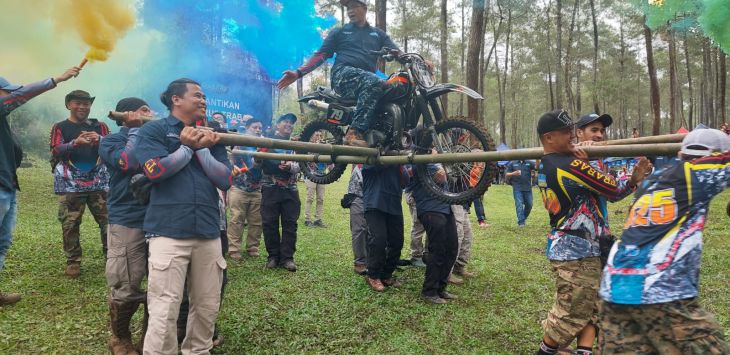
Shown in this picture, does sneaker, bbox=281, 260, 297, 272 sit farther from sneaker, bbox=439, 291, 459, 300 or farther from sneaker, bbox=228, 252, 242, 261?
sneaker, bbox=439, 291, 459, 300

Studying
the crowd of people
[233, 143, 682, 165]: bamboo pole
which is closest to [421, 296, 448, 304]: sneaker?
the crowd of people

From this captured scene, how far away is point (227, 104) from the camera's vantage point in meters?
15.9

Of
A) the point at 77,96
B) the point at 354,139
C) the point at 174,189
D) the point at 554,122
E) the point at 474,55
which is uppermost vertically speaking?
the point at 474,55

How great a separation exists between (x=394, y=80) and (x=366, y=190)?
1.46 metres

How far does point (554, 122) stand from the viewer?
10.7ft

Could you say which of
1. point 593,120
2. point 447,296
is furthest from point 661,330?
point 447,296

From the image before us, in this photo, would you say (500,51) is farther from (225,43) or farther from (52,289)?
(52,289)

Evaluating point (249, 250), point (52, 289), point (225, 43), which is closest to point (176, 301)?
point (52, 289)

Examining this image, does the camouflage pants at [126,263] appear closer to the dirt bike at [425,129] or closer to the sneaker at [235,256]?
the dirt bike at [425,129]

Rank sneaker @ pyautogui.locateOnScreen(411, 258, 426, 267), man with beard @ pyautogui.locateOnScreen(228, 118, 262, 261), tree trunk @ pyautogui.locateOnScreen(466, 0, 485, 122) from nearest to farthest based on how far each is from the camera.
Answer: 1. sneaker @ pyautogui.locateOnScreen(411, 258, 426, 267)
2. man with beard @ pyautogui.locateOnScreen(228, 118, 262, 261)
3. tree trunk @ pyautogui.locateOnScreen(466, 0, 485, 122)

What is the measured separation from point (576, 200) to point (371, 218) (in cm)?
259

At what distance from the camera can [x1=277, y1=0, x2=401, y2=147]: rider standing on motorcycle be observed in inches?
184

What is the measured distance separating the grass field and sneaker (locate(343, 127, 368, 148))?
168 centimetres

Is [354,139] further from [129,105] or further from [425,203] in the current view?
[129,105]
